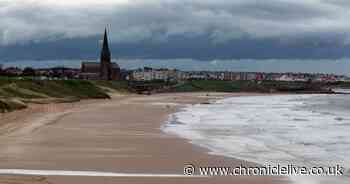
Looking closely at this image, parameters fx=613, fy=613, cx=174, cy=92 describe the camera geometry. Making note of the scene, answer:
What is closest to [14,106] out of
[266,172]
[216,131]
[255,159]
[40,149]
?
[216,131]

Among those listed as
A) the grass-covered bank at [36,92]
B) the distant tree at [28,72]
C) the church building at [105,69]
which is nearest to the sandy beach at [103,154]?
the grass-covered bank at [36,92]

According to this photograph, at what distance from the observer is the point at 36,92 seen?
61469mm

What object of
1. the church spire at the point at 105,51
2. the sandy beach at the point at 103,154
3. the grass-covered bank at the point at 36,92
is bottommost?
the grass-covered bank at the point at 36,92

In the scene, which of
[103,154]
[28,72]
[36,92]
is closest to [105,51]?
[28,72]

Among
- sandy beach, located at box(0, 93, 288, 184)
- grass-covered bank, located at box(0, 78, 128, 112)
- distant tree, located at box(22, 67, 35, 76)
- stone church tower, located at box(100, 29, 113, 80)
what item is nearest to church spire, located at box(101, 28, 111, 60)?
stone church tower, located at box(100, 29, 113, 80)

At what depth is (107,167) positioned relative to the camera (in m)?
13.4

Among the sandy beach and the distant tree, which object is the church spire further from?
the sandy beach

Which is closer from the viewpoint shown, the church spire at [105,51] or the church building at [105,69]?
the church spire at [105,51]

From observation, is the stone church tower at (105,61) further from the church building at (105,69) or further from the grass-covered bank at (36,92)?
the grass-covered bank at (36,92)

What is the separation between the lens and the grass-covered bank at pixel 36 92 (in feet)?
144

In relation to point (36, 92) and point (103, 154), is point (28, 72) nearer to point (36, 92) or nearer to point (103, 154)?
point (36, 92)

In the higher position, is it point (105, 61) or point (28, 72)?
point (105, 61)

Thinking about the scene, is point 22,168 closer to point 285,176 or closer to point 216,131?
point 285,176

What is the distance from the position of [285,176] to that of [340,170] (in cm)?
196
